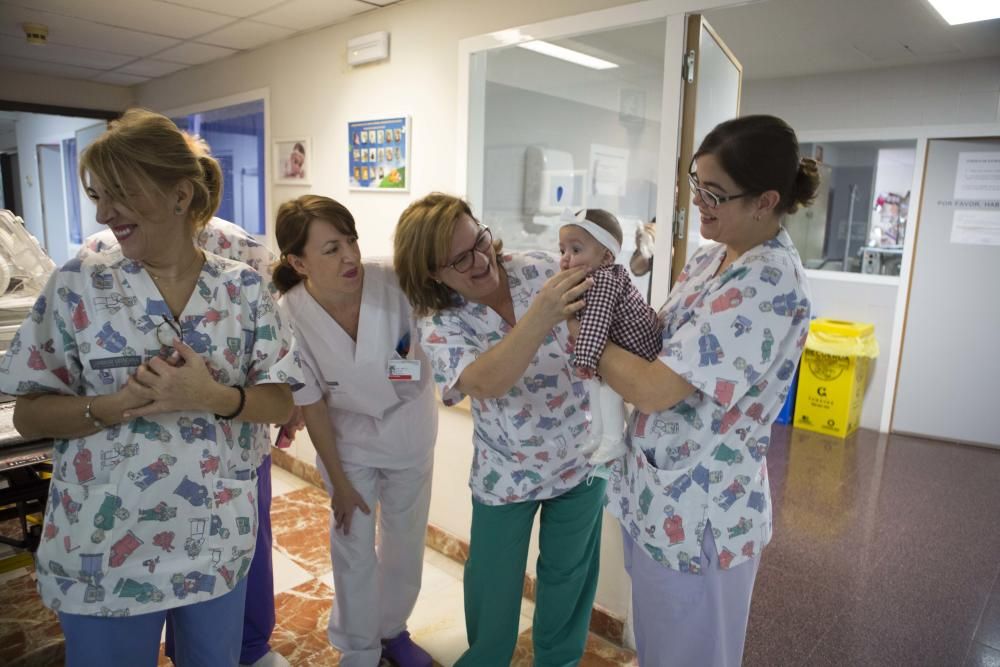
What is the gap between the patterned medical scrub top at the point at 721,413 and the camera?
4.06 ft

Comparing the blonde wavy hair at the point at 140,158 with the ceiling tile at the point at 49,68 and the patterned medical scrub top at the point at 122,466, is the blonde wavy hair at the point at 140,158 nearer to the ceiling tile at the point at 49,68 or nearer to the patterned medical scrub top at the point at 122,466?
the patterned medical scrub top at the point at 122,466

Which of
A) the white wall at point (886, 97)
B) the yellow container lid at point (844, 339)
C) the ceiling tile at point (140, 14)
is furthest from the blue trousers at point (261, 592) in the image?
the white wall at point (886, 97)

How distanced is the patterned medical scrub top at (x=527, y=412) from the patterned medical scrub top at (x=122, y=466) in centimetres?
60

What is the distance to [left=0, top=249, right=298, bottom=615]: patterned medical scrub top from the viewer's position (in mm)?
1207

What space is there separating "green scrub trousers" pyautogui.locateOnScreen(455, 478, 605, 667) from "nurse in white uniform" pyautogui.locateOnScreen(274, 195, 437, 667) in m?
0.38

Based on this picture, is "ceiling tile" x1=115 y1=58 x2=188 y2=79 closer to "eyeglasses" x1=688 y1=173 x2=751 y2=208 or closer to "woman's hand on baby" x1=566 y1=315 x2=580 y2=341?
"woman's hand on baby" x1=566 y1=315 x2=580 y2=341

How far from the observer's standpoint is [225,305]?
52.8 inches

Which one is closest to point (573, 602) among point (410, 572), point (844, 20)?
point (410, 572)

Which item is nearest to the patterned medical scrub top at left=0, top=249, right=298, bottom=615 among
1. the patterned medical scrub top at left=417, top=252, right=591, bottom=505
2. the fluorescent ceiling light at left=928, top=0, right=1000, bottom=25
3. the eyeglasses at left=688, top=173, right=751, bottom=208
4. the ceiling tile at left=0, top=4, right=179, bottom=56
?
the patterned medical scrub top at left=417, top=252, right=591, bottom=505

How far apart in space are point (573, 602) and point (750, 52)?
13.4ft

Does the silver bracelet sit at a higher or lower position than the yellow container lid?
higher

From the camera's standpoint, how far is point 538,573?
1901mm

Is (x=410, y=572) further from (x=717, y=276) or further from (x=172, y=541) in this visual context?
(x=717, y=276)

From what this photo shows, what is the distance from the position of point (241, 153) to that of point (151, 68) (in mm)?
1266
